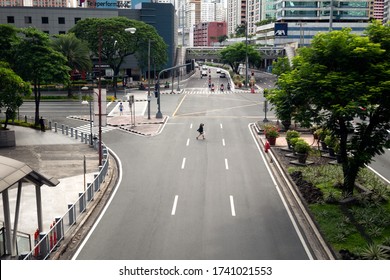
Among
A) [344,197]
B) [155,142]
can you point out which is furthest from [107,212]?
[155,142]

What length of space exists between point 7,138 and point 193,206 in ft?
71.3

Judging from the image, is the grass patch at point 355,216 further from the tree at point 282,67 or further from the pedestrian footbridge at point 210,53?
the pedestrian footbridge at point 210,53

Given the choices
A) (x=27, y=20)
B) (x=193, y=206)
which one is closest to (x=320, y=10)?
(x=27, y=20)

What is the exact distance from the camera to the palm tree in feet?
236

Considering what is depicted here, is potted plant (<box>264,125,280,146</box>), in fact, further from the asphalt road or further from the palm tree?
the palm tree

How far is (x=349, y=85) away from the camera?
2033cm

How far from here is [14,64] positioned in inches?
1972

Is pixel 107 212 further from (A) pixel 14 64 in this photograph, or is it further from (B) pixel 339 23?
(B) pixel 339 23

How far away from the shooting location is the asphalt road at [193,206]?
701 inches

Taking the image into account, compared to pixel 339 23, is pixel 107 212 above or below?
below

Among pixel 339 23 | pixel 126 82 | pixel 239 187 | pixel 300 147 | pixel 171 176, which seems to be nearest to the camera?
pixel 239 187

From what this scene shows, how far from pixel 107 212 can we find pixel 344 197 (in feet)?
37.7

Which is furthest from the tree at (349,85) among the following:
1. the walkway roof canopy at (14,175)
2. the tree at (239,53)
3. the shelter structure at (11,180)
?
the tree at (239,53)

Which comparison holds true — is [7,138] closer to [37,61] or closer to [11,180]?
[37,61]
